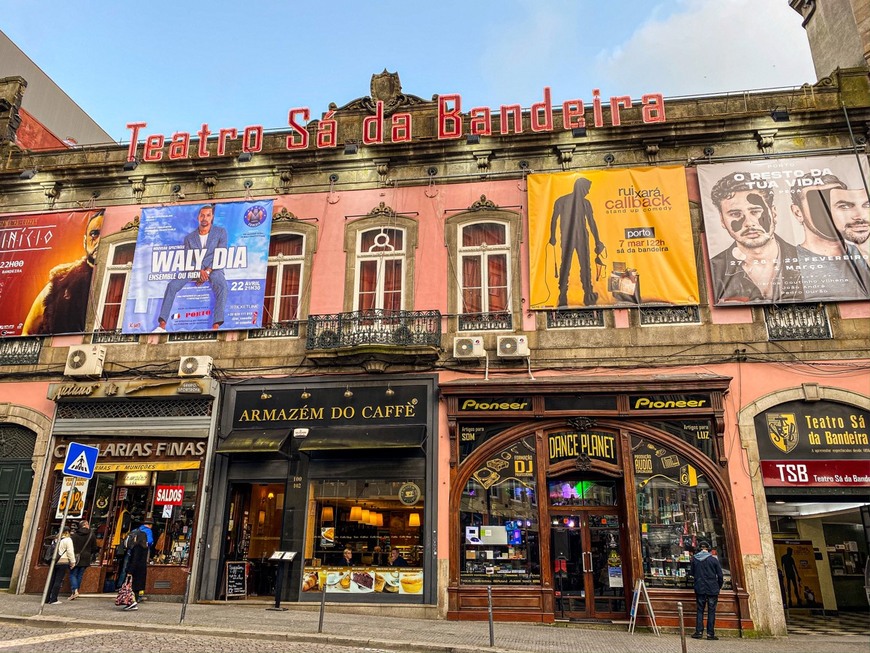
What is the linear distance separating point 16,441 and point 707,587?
1609cm

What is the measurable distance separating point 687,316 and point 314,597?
33.7 ft

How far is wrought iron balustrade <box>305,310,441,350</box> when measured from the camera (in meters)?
14.1

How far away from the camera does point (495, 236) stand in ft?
48.9

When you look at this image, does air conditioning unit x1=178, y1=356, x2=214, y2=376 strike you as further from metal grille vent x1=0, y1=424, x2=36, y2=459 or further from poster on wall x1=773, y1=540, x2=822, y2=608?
poster on wall x1=773, y1=540, x2=822, y2=608

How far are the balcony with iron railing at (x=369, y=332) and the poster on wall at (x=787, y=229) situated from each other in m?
6.56

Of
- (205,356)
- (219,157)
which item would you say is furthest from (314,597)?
(219,157)

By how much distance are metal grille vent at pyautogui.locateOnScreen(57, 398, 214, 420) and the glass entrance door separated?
8591mm

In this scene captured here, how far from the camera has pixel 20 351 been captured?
15594mm

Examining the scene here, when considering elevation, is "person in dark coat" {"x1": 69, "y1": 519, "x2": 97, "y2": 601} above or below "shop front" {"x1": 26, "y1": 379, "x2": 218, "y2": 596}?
below

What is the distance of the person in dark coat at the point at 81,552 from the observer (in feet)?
41.4

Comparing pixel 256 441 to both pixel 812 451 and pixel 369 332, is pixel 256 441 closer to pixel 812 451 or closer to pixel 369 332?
pixel 369 332

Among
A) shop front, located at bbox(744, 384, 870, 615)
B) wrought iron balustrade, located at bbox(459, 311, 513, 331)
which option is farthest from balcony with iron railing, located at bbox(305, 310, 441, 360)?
shop front, located at bbox(744, 384, 870, 615)

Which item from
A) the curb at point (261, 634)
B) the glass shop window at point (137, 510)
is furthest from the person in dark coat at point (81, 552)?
the curb at point (261, 634)

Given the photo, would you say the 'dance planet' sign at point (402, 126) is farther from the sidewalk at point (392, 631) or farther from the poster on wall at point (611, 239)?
the sidewalk at point (392, 631)
